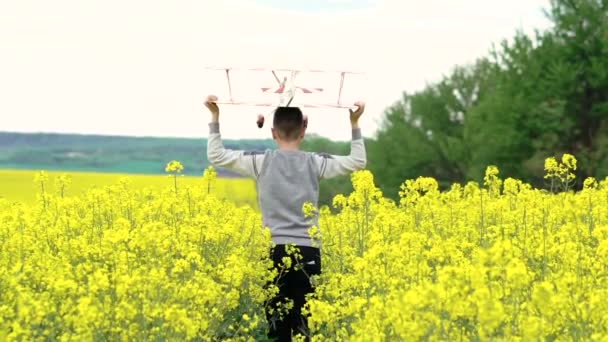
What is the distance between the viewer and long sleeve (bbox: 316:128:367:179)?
28.3 ft

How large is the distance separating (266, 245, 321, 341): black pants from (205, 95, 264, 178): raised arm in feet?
2.06

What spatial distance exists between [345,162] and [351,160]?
5 centimetres

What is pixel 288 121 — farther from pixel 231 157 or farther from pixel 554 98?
pixel 554 98

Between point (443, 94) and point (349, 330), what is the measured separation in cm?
5498

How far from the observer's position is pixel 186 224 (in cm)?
991

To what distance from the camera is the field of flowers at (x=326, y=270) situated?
635cm

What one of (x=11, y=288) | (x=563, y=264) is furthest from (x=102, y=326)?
(x=563, y=264)

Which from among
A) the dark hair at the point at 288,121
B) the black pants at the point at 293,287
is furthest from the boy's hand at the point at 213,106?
the black pants at the point at 293,287

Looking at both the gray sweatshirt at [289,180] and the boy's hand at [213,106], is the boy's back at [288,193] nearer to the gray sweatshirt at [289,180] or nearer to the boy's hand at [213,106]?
the gray sweatshirt at [289,180]

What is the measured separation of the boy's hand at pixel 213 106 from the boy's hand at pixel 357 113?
957 millimetres

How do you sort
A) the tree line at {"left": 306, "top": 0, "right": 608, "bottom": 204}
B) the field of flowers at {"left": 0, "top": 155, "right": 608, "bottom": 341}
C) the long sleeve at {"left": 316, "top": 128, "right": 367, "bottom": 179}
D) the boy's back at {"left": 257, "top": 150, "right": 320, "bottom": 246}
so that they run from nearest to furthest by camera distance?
1. the field of flowers at {"left": 0, "top": 155, "right": 608, "bottom": 341}
2. the boy's back at {"left": 257, "top": 150, "right": 320, "bottom": 246}
3. the long sleeve at {"left": 316, "top": 128, "right": 367, "bottom": 179}
4. the tree line at {"left": 306, "top": 0, "right": 608, "bottom": 204}

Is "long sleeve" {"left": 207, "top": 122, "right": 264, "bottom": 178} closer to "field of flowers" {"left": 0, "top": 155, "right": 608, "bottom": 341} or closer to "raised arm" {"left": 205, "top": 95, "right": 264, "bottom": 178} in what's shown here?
"raised arm" {"left": 205, "top": 95, "right": 264, "bottom": 178}

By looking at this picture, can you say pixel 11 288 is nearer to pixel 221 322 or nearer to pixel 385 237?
pixel 221 322

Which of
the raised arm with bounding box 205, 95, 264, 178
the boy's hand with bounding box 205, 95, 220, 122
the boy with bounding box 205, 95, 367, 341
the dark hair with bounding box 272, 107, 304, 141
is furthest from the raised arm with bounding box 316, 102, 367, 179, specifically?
the boy's hand with bounding box 205, 95, 220, 122
